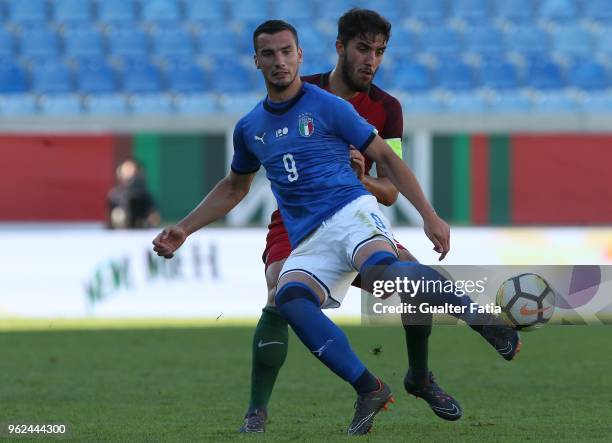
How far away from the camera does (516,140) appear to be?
1506cm

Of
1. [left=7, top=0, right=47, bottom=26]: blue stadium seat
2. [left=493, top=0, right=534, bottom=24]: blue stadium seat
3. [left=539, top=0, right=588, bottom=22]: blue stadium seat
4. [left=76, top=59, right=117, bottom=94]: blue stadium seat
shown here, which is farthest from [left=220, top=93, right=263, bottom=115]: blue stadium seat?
[left=539, top=0, right=588, bottom=22]: blue stadium seat

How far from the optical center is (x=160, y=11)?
19.7 m

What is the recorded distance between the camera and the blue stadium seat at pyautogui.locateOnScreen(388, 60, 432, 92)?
719 inches

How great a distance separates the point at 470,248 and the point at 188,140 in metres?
4.26

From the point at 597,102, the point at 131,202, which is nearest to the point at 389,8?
the point at 597,102

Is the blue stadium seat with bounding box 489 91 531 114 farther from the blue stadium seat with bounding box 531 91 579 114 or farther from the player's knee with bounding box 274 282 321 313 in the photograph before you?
the player's knee with bounding box 274 282 321 313

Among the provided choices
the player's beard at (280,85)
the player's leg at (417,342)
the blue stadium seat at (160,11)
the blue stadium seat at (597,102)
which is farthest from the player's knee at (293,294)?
the blue stadium seat at (160,11)

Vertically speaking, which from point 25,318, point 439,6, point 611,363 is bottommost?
point 25,318

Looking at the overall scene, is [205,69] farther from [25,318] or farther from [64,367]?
[64,367]

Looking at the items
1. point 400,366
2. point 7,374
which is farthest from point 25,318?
point 400,366

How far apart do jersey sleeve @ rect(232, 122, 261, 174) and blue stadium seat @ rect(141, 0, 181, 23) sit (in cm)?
1428

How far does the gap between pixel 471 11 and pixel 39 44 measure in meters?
6.67

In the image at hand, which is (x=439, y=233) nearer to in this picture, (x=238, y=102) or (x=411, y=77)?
(x=238, y=102)

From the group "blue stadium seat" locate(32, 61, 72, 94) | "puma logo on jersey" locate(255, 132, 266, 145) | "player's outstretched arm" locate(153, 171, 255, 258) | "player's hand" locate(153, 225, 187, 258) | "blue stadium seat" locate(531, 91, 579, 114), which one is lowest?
"blue stadium seat" locate(531, 91, 579, 114)
